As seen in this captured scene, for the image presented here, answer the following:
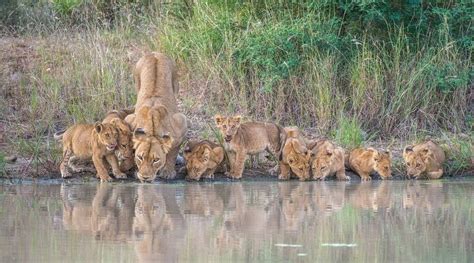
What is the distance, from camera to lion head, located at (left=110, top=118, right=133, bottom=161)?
14.0 metres

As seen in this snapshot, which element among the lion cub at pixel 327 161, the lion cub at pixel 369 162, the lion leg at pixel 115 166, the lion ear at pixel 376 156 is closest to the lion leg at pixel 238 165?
the lion cub at pixel 327 161

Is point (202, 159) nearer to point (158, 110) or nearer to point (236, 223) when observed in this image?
point (158, 110)

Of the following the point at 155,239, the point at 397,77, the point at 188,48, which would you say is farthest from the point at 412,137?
the point at 155,239

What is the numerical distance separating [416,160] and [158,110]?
10.5ft

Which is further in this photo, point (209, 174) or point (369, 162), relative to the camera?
point (369, 162)

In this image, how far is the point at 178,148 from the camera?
14.5 metres

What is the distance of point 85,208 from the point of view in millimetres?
11320

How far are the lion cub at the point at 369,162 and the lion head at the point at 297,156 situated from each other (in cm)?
64

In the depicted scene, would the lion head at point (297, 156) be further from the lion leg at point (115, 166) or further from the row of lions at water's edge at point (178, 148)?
the lion leg at point (115, 166)

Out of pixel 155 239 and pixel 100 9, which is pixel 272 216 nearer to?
pixel 155 239

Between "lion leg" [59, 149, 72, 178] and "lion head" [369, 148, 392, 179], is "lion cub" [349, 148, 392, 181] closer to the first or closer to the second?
"lion head" [369, 148, 392, 179]

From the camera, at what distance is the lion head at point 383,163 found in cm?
1468

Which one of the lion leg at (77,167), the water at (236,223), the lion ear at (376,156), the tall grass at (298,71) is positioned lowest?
the water at (236,223)

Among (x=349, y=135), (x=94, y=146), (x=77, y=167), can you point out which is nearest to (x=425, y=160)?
(x=349, y=135)
